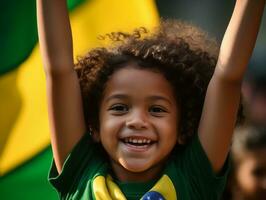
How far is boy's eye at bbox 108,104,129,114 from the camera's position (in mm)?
1774

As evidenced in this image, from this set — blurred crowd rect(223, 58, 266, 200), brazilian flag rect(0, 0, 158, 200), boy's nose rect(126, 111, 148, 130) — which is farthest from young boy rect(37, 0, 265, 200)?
brazilian flag rect(0, 0, 158, 200)

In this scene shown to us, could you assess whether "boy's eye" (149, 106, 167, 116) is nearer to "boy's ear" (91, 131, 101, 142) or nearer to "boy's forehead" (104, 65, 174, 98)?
"boy's forehead" (104, 65, 174, 98)

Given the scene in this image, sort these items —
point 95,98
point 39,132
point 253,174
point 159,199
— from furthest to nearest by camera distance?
point 39,132 < point 253,174 < point 95,98 < point 159,199

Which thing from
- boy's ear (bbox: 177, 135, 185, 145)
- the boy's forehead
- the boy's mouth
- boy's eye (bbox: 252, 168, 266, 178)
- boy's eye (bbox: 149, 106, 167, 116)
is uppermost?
the boy's forehead

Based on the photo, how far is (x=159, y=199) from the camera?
1.73m

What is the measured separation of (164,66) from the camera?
1.85 m

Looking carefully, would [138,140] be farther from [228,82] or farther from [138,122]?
[228,82]

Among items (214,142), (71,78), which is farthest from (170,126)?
(71,78)

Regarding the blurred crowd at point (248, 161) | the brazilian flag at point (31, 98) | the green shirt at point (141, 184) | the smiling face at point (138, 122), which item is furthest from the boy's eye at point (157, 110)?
the brazilian flag at point (31, 98)

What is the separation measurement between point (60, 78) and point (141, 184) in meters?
0.32

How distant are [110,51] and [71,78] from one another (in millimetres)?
149

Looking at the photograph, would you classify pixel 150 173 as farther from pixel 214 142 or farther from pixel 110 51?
pixel 110 51

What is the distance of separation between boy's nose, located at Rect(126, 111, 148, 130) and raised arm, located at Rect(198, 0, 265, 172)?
146mm

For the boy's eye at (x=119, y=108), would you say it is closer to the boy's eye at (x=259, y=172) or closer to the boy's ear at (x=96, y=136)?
the boy's ear at (x=96, y=136)
